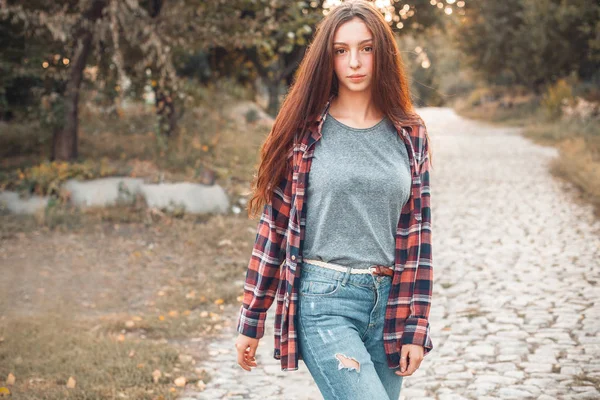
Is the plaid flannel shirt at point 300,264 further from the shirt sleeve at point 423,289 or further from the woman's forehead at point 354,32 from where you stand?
the woman's forehead at point 354,32

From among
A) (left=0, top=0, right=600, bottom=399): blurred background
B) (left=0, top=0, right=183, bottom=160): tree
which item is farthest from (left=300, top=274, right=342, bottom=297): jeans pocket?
(left=0, top=0, right=183, bottom=160): tree

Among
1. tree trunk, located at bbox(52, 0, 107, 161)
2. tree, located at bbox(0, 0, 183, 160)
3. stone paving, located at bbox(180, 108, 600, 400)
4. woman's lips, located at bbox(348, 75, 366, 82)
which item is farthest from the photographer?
tree trunk, located at bbox(52, 0, 107, 161)

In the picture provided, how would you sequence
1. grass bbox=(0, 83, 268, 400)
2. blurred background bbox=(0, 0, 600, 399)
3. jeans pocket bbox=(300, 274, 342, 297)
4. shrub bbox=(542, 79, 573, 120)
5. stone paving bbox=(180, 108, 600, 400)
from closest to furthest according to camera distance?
jeans pocket bbox=(300, 274, 342, 297) → stone paving bbox=(180, 108, 600, 400) → grass bbox=(0, 83, 268, 400) → blurred background bbox=(0, 0, 600, 399) → shrub bbox=(542, 79, 573, 120)

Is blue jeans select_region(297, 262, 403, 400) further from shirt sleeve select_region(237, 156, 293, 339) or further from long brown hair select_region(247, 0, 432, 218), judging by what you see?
long brown hair select_region(247, 0, 432, 218)

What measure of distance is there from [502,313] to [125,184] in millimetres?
5579

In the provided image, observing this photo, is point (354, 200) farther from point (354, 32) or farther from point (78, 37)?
point (78, 37)

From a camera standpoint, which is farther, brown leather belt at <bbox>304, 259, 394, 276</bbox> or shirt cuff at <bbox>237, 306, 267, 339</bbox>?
shirt cuff at <bbox>237, 306, 267, 339</bbox>

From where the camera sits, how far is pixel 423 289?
2.79 metres

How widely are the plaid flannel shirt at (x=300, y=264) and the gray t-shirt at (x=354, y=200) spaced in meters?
0.04

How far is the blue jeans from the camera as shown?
252 cm

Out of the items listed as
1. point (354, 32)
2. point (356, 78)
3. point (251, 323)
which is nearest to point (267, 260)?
point (251, 323)

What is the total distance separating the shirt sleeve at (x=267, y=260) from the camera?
9.23 ft

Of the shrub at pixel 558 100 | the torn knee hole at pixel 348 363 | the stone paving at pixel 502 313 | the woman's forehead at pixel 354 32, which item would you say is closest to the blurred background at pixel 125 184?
the stone paving at pixel 502 313

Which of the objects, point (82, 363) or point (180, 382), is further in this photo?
point (82, 363)
